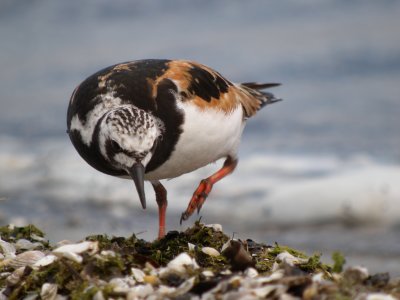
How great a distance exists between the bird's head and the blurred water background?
67cm

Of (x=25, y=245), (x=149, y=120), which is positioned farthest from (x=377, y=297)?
(x=25, y=245)

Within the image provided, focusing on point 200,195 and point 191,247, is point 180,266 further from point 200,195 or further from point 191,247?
point 200,195

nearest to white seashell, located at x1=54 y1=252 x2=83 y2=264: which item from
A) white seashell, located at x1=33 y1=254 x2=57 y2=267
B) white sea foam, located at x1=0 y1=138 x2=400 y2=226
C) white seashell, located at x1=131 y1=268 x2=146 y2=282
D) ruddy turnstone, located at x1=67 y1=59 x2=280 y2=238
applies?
white seashell, located at x1=33 y1=254 x2=57 y2=267

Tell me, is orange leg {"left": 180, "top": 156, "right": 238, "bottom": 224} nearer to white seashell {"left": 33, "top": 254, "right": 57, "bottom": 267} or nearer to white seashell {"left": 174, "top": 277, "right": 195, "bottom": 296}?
white seashell {"left": 33, "top": 254, "right": 57, "bottom": 267}

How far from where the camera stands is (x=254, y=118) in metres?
11.3

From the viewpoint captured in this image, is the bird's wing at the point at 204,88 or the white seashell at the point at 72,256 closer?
the white seashell at the point at 72,256

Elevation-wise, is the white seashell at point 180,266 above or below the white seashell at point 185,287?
above

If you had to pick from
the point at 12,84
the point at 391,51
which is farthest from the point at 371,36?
the point at 12,84

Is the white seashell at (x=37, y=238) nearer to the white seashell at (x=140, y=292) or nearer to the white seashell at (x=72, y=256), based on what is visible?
the white seashell at (x=72, y=256)

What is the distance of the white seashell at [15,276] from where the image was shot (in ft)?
11.8

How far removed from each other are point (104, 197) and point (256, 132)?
2.81 meters

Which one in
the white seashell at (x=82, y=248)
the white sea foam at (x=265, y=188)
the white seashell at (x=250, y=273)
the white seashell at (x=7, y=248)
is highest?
the white seashell at (x=82, y=248)

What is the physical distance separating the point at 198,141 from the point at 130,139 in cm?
65

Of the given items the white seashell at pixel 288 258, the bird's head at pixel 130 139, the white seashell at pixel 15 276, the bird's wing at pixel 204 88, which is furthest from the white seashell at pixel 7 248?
the white seashell at pixel 288 258
